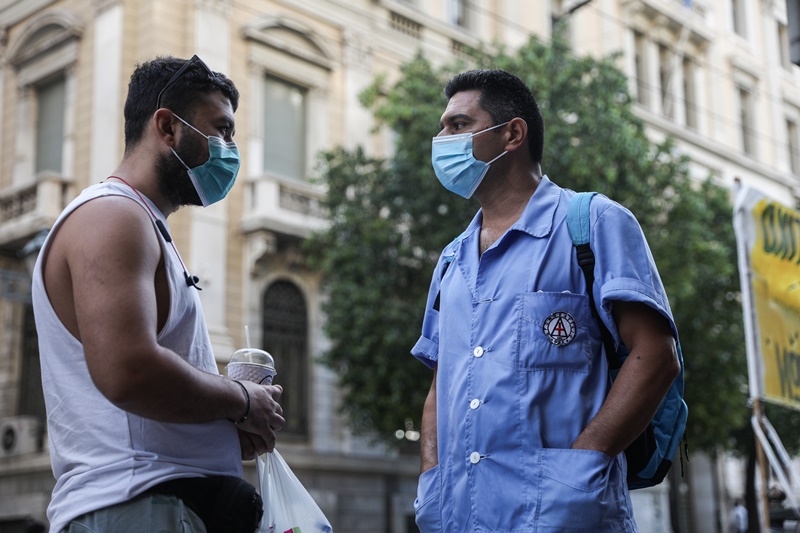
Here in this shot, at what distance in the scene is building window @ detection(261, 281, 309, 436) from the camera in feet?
59.8

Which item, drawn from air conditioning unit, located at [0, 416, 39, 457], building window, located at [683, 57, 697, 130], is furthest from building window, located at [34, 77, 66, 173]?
building window, located at [683, 57, 697, 130]

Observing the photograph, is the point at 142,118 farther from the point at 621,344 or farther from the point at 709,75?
the point at 709,75

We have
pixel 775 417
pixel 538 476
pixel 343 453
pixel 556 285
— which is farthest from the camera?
pixel 775 417

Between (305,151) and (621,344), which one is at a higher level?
(305,151)

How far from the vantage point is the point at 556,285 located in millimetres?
2959

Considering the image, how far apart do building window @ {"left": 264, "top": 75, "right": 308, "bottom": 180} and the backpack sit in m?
16.2

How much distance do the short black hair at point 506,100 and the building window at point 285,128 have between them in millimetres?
15689

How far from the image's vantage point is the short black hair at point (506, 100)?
3.35 meters

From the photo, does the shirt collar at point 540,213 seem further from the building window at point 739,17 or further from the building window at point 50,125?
the building window at point 739,17

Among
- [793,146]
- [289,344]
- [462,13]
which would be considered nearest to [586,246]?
[289,344]

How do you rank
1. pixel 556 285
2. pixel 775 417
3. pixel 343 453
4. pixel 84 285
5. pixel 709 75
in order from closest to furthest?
1. pixel 84 285
2. pixel 556 285
3. pixel 343 453
4. pixel 775 417
5. pixel 709 75

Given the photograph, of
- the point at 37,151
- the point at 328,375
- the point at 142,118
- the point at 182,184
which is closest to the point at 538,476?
the point at 182,184

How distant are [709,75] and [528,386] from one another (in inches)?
1166

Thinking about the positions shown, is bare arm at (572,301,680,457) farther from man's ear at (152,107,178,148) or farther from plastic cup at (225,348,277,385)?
man's ear at (152,107,178,148)
